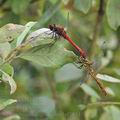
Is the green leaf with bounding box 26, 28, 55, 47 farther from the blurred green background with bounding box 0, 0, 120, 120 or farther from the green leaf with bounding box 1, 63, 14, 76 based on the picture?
the blurred green background with bounding box 0, 0, 120, 120

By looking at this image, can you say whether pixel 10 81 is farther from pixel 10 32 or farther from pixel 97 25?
pixel 97 25

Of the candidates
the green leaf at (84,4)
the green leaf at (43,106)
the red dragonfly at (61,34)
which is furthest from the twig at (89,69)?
the green leaf at (43,106)

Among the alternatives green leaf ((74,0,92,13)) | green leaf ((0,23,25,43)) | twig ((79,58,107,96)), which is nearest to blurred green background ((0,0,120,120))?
green leaf ((74,0,92,13))

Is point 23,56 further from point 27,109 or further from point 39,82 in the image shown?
point 39,82

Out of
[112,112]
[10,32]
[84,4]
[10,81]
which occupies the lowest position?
[112,112]

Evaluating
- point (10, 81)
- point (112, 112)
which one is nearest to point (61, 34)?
point (10, 81)
